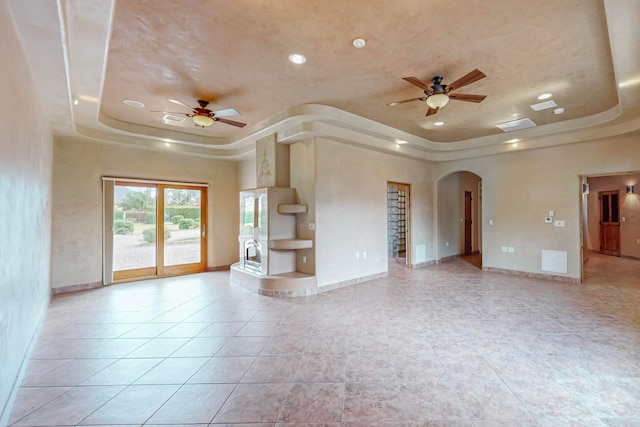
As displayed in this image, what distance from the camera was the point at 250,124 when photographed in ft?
18.6

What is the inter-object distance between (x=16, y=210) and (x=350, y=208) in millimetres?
4648

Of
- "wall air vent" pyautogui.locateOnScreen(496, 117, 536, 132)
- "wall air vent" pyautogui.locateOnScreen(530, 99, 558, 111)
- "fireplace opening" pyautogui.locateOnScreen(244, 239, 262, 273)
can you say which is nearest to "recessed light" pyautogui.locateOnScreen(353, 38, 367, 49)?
"wall air vent" pyautogui.locateOnScreen(530, 99, 558, 111)

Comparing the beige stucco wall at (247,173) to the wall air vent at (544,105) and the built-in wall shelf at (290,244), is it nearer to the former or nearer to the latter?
the built-in wall shelf at (290,244)

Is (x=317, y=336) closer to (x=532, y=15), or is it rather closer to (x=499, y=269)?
(x=532, y=15)

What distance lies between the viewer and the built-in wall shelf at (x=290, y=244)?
16.7 feet

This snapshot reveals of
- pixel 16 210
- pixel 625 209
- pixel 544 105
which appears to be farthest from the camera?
pixel 625 209

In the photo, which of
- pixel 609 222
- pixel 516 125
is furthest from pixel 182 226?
pixel 609 222

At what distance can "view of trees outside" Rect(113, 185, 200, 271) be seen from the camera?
6055 millimetres

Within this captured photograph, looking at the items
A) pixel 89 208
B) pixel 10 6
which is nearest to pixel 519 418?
pixel 10 6

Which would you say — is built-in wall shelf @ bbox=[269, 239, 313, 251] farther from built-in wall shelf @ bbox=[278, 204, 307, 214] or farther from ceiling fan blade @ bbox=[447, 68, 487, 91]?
ceiling fan blade @ bbox=[447, 68, 487, 91]

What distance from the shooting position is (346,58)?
3.24m

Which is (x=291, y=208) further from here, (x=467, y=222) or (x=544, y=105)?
(x=467, y=222)

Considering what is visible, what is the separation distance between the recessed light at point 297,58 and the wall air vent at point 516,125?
4.52 metres

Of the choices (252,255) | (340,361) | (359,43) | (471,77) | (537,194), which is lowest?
Answer: (340,361)
